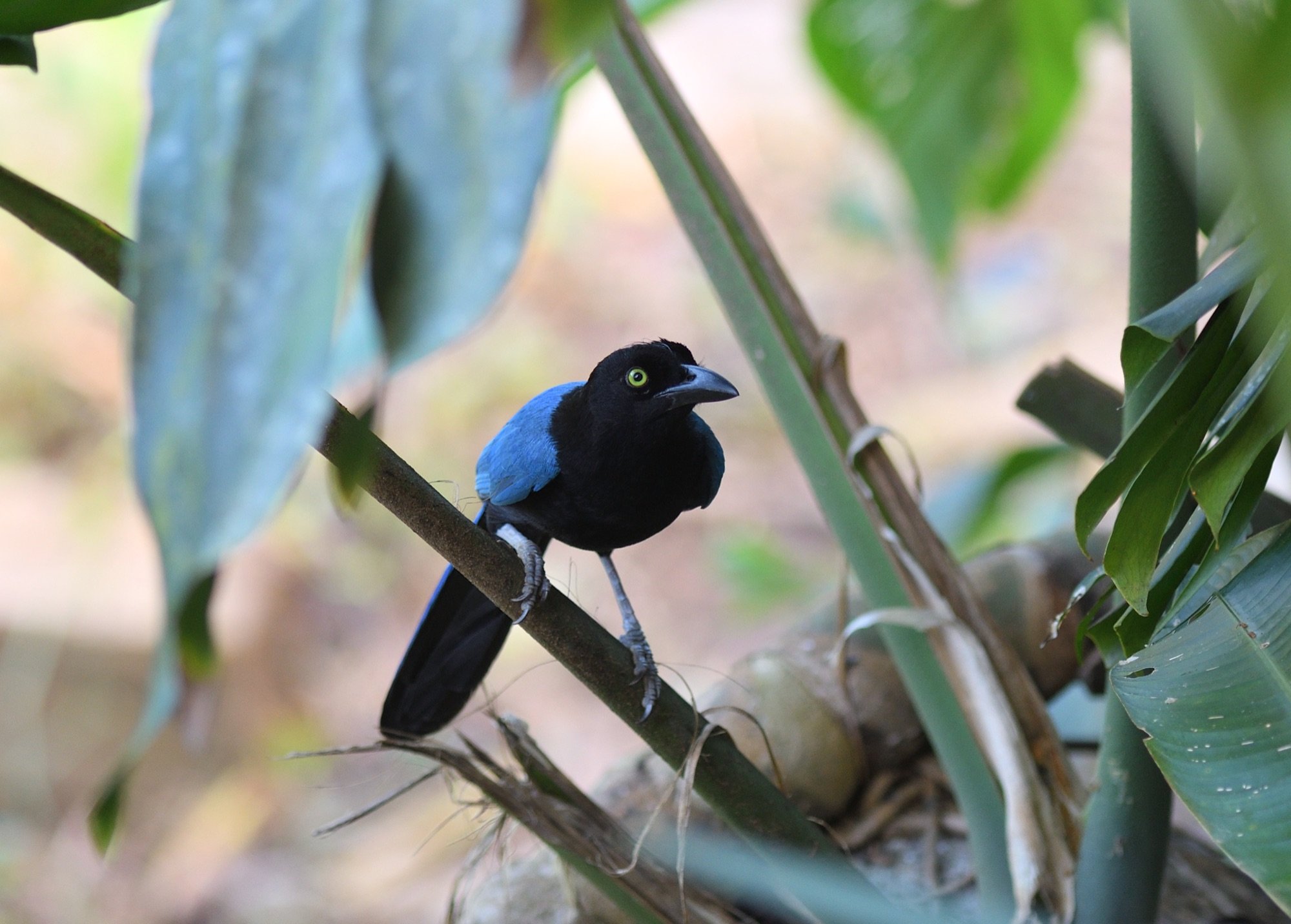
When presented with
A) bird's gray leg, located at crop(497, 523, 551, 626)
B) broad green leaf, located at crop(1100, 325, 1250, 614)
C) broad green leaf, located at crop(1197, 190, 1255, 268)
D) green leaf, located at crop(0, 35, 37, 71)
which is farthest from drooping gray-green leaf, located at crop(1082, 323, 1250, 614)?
green leaf, located at crop(0, 35, 37, 71)

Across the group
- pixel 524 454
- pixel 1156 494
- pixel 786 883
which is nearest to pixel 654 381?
pixel 524 454

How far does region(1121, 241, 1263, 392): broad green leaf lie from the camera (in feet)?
2.59

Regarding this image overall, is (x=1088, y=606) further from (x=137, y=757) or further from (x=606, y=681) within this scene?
(x=137, y=757)

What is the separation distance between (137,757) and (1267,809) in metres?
0.72

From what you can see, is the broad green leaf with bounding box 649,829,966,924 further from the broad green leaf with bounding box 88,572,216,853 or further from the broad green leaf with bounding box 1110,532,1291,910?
the broad green leaf with bounding box 88,572,216,853

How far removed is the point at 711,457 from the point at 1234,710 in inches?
16.9

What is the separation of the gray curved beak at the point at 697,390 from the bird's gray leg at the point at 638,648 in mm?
165

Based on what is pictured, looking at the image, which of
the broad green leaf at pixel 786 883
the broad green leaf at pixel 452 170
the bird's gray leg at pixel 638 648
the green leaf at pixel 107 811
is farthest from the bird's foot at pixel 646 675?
the broad green leaf at pixel 452 170

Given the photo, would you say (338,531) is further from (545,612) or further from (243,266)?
(243,266)

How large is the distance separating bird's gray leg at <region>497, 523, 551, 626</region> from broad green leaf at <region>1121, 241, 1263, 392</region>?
0.45m

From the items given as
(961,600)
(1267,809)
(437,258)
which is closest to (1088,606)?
(961,600)

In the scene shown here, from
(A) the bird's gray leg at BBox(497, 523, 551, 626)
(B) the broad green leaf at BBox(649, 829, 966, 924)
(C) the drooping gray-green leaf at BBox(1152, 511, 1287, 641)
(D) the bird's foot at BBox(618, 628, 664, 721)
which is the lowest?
(B) the broad green leaf at BBox(649, 829, 966, 924)

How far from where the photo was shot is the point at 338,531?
3.50 metres

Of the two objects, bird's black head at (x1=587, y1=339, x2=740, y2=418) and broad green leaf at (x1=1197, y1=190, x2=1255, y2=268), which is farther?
broad green leaf at (x1=1197, y1=190, x2=1255, y2=268)
